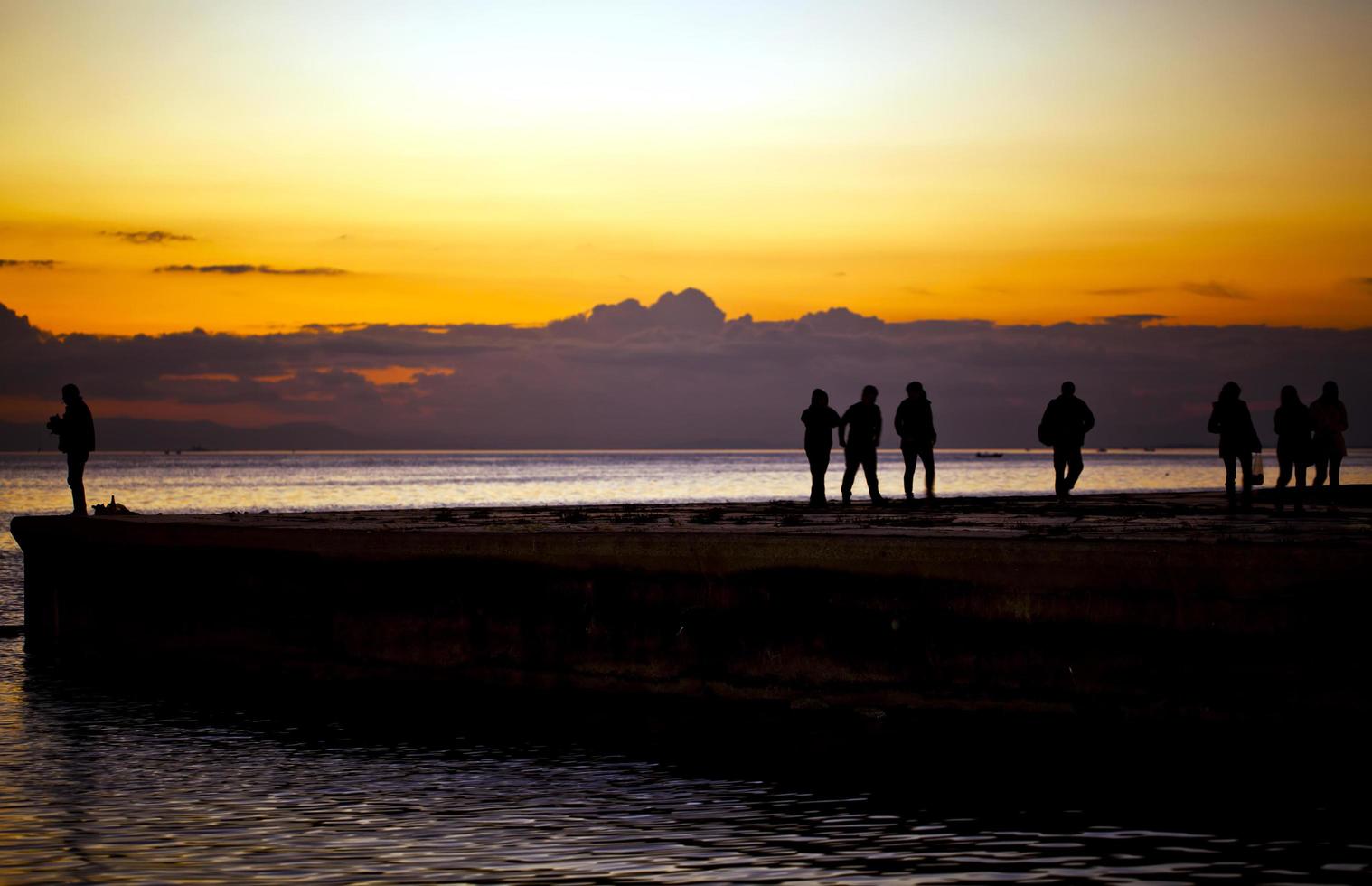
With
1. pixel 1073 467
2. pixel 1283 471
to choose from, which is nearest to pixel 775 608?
pixel 1073 467

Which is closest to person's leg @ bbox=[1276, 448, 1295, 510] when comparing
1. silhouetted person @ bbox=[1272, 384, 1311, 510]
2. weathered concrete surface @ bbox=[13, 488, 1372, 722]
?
silhouetted person @ bbox=[1272, 384, 1311, 510]

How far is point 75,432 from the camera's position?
20672mm

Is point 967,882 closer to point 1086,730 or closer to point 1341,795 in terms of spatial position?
point 1341,795

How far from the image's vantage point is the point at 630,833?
8.98m

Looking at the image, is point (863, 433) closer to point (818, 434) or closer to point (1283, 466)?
point (818, 434)

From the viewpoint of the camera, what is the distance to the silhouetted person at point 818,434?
2158 cm

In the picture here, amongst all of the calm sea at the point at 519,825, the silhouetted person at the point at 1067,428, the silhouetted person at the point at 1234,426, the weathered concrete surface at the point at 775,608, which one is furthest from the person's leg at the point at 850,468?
the calm sea at the point at 519,825

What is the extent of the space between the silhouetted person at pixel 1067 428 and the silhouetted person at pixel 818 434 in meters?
3.10

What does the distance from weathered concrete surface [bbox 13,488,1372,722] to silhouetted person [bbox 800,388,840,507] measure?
12.5 ft

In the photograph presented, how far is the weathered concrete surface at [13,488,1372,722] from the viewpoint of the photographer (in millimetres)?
11000

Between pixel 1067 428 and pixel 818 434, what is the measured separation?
366 cm

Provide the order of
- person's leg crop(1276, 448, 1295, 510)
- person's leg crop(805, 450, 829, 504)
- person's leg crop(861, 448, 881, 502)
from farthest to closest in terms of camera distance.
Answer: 1. person's leg crop(861, 448, 881, 502)
2. person's leg crop(805, 450, 829, 504)
3. person's leg crop(1276, 448, 1295, 510)

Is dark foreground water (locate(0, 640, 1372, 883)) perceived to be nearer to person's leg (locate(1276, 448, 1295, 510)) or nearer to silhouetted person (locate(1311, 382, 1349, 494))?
person's leg (locate(1276, 448, 1295, 510))

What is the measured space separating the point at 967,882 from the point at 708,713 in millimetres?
5045
